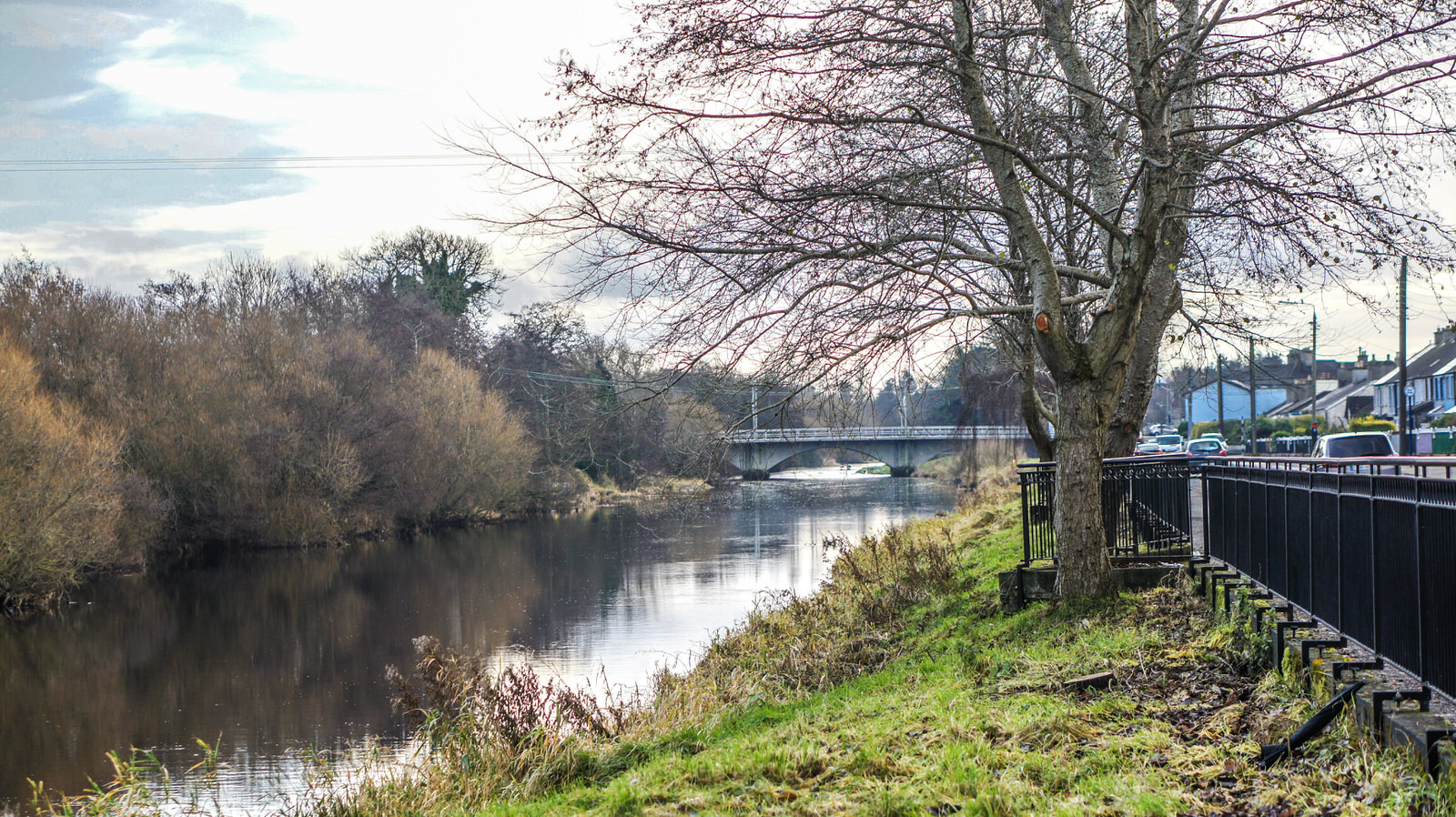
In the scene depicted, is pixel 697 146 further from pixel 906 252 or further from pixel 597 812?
pixel 597 812

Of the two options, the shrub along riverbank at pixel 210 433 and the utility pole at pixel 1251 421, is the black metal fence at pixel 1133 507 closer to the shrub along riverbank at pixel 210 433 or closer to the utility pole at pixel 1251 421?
the utility pole at pixel 1251 421

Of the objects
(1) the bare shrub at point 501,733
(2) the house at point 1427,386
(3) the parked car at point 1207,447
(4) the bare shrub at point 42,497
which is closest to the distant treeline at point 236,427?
(4) the bare shrub at point 42,497

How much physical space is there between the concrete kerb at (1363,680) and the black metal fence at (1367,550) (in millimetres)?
111

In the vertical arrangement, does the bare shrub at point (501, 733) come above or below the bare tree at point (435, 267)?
below

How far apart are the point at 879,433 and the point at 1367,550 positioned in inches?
1979

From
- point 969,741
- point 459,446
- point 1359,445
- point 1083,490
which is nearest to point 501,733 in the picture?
point 969,741

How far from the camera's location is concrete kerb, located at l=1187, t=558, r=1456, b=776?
182 inches

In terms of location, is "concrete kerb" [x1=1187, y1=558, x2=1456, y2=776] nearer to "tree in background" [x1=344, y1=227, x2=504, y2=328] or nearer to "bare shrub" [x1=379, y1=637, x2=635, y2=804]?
"bare shrub" [x1=379, y1=637, x2=635, y2=804]

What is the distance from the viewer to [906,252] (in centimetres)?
1065

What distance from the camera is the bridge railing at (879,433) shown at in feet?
38.8

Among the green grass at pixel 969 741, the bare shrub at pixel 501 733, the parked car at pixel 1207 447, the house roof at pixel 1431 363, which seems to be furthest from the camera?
the house roof at pixel 1431 363

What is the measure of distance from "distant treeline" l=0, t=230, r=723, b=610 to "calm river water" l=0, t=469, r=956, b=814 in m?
2.15

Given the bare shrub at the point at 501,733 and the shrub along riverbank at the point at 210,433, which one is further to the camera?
the shrub along riverbank at the point at 210,433

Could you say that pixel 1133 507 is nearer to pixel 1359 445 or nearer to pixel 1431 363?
pixel 1359 445
